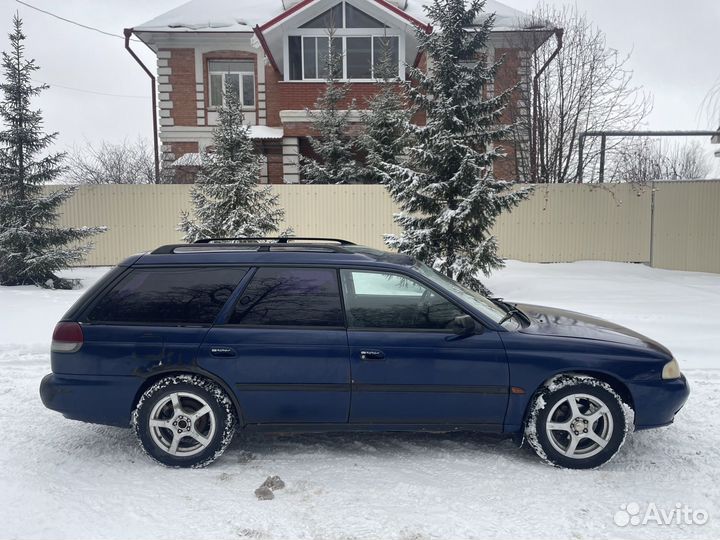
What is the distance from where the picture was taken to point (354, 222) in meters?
14.3

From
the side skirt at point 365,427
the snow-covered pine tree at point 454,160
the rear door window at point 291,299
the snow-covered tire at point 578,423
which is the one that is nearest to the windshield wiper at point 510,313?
the snow-covered tire at point 578,423

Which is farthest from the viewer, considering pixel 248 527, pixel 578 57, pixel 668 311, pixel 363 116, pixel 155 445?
pixel 363 116

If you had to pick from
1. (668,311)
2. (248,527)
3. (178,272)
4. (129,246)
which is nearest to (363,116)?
(129,246)

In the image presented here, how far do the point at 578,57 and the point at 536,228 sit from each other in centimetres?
524

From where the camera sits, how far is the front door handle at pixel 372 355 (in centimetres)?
373

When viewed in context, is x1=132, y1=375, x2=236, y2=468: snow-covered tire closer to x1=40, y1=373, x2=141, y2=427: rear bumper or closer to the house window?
x1=40, y1=373, x2=141, y2=427: rear bumper

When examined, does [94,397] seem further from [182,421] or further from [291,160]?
[291,160]

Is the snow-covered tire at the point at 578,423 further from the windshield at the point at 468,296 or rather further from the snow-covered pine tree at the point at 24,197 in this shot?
the snow-covered pine tree at the point at 24,197

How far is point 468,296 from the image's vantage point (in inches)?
166

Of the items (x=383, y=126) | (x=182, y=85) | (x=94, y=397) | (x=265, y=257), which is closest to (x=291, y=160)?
(x=383, y=126)

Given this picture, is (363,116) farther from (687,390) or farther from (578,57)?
(687,390)

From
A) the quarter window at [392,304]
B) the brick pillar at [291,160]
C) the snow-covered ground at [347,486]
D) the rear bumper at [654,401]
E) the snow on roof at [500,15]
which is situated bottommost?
the snow-covered ground at [347,486]

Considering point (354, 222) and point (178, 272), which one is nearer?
point (178, 272)

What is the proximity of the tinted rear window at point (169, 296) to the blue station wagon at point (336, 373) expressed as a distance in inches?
0.6
